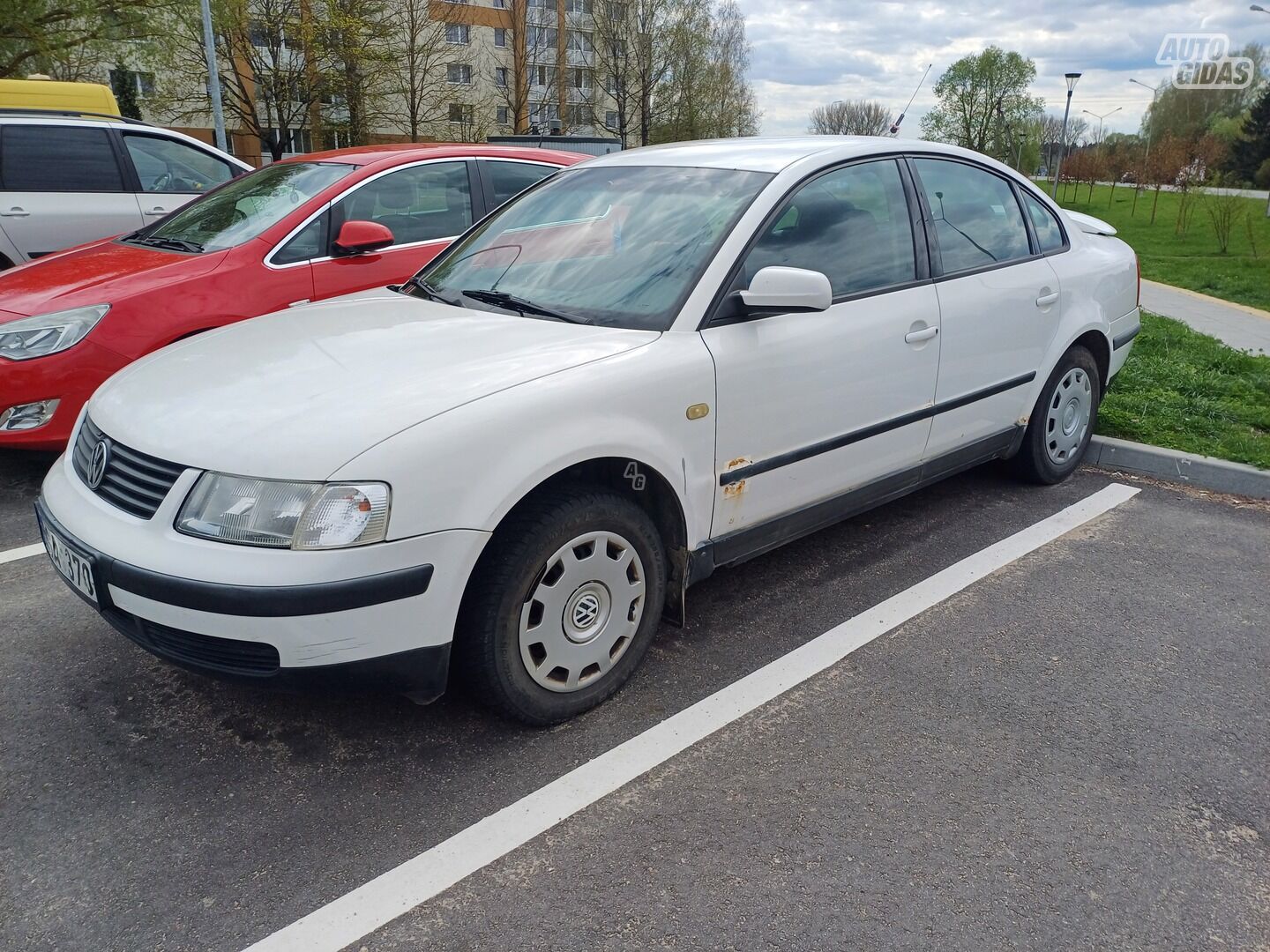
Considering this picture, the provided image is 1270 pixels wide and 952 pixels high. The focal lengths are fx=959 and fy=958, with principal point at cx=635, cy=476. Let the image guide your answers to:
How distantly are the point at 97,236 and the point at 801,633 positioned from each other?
6439 mm

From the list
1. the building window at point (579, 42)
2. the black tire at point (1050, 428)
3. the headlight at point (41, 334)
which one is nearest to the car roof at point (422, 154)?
the headlight at point (41, 334)

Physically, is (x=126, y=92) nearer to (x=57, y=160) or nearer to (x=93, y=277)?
(x=57, y=160)

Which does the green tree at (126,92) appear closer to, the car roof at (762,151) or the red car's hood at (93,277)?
the red car's hood at (93,277)

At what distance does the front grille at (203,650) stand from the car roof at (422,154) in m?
3.64

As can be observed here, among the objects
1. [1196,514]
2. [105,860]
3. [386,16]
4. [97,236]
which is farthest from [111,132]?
[386,16]

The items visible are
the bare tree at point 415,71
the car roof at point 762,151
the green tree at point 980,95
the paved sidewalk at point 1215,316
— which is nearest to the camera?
the car roof at point 762,151

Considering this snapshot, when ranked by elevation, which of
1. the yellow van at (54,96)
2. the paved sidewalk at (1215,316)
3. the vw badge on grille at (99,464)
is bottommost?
the paved sidewalk at (1215,316)

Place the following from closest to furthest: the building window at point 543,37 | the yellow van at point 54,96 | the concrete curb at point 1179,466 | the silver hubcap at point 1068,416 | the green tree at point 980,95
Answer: the silver hubcap at point 1068,416 → the concrete curb at point 1179,466 → the yellow van at point 54,96 → the building window at point 543,37 → the green tree at point 980,95

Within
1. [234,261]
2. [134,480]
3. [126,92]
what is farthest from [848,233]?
[126,92]

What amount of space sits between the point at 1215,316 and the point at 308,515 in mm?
10268

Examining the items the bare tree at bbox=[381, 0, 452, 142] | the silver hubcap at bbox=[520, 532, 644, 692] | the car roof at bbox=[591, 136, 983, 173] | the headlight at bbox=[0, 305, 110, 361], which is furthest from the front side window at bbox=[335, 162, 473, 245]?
the bare tree at bbox=[381, 0, 452, 142]

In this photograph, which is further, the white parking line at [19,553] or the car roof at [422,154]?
the car roof at [422,154]

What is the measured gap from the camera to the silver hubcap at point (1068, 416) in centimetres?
468

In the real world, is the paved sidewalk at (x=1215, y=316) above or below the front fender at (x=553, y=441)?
below
